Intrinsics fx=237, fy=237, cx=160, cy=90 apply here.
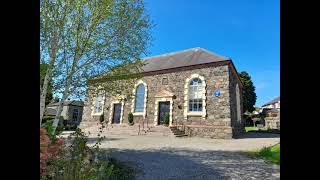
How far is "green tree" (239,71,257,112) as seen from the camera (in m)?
42.3

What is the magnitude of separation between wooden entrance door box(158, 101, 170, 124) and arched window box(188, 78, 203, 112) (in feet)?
6.95

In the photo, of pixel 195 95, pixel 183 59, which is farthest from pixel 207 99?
pixel 183 59

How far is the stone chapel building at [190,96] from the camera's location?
17391 millimetres

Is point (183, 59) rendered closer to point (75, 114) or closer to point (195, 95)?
point (195, 95)

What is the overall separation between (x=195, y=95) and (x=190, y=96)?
451 millimetres

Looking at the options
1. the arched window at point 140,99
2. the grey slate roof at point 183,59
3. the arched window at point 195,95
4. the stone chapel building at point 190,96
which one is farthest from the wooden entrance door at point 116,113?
the arched window at point 195,95

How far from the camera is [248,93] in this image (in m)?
43.4
